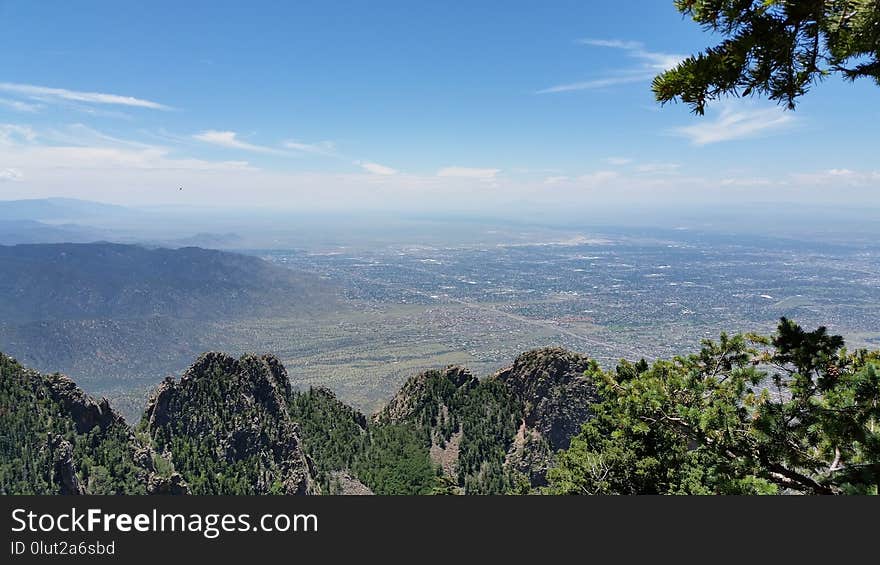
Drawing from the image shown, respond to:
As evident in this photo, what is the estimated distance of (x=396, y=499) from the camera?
652cm

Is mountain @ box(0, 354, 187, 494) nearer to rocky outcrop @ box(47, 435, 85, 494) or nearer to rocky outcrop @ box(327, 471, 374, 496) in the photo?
rocky outcrop @ box(47, 435, 85, 494)

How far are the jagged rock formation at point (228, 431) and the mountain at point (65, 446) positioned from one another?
311 cm

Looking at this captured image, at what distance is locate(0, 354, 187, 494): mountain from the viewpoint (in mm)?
45469

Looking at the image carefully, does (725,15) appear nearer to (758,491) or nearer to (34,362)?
(758,491)

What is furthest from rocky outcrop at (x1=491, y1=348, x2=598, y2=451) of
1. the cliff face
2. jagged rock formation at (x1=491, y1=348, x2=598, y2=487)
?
the cliff face

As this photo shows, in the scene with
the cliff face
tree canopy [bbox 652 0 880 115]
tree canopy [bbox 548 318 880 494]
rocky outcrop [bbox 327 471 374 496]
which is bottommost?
rocky outcrop [bbox 327 471 374 496]

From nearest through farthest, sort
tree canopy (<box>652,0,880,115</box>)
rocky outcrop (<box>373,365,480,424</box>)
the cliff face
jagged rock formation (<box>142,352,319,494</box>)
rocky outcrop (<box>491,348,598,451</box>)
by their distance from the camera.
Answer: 1. tree canopy (<box>652,0,880,115</box>)
2. jagged rock formation (<box>142,352,319,494</box>)
3. the cliff face
4. rocky outcrop (<box>491,348,598,451</box>)
5. rocky outcrop (<box>373,365,480,424</box>)

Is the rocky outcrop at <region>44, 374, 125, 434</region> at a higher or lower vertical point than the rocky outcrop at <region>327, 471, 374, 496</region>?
higher

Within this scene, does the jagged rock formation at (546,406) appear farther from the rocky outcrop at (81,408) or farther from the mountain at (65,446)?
the rocky outcrop at (81,408)

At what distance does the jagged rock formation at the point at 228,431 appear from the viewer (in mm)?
52969

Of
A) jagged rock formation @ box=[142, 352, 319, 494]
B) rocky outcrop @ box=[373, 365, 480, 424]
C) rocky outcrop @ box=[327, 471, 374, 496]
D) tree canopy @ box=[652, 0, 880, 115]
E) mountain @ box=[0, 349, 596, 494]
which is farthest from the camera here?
rocky outcrop @ box=[373, 365, 480, 424]

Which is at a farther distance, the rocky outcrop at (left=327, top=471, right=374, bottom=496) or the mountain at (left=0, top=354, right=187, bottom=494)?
the rocky outcrop at (left=327, top=471, right=374, bottom=496)

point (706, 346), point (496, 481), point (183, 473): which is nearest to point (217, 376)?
point (183, 473)

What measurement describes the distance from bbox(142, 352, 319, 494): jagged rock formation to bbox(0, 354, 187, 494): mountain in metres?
3.11
